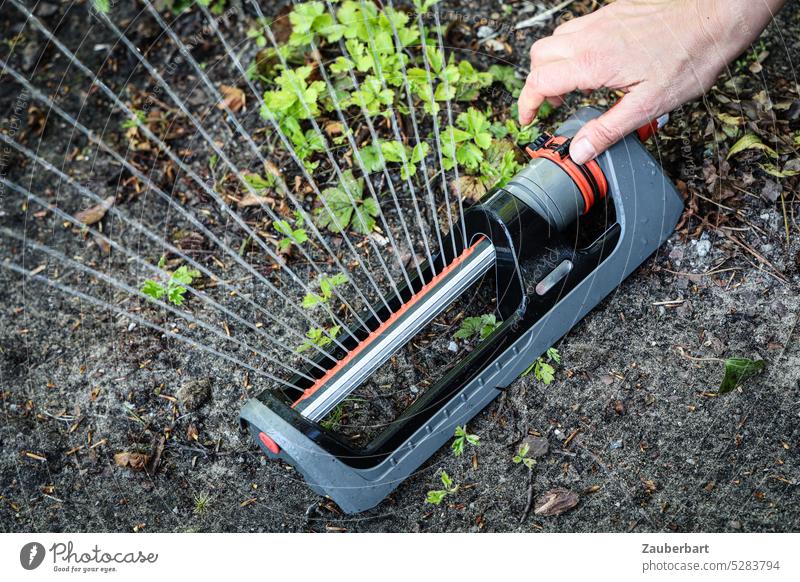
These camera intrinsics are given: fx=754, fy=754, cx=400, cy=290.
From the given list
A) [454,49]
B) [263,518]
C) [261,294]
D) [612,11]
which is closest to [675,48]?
[612,11]

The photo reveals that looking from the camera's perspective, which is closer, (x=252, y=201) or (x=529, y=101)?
(x=529, y=101)

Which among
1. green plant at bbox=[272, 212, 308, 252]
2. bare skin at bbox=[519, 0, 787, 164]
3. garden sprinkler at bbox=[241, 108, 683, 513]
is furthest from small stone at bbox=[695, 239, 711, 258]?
green plant at bbox=[272, 212, 308, 252]

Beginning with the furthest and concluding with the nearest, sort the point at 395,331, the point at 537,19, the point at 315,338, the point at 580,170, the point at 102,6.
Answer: the point at 102,6, the point at 537,19, the point at 315,338, the point at 580,170, the point at 395,331

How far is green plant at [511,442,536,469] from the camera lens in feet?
6.15

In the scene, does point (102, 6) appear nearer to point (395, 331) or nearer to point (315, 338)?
point (315, 338)

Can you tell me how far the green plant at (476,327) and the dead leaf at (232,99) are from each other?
1.19 metres

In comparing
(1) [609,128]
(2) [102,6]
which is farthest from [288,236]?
(2) [102,6]

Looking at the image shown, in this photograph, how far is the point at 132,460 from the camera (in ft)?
6.56

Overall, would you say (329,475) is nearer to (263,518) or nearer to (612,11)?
(263,518)

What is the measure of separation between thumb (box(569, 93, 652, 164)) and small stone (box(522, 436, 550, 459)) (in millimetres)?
709

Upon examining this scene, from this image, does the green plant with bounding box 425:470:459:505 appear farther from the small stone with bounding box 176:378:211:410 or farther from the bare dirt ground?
the small stone with bounding box 176:378:211:410

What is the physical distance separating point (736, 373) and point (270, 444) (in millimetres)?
1157

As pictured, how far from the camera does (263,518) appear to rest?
1.89 metres

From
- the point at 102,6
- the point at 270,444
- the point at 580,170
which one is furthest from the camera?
the point at 102,6
